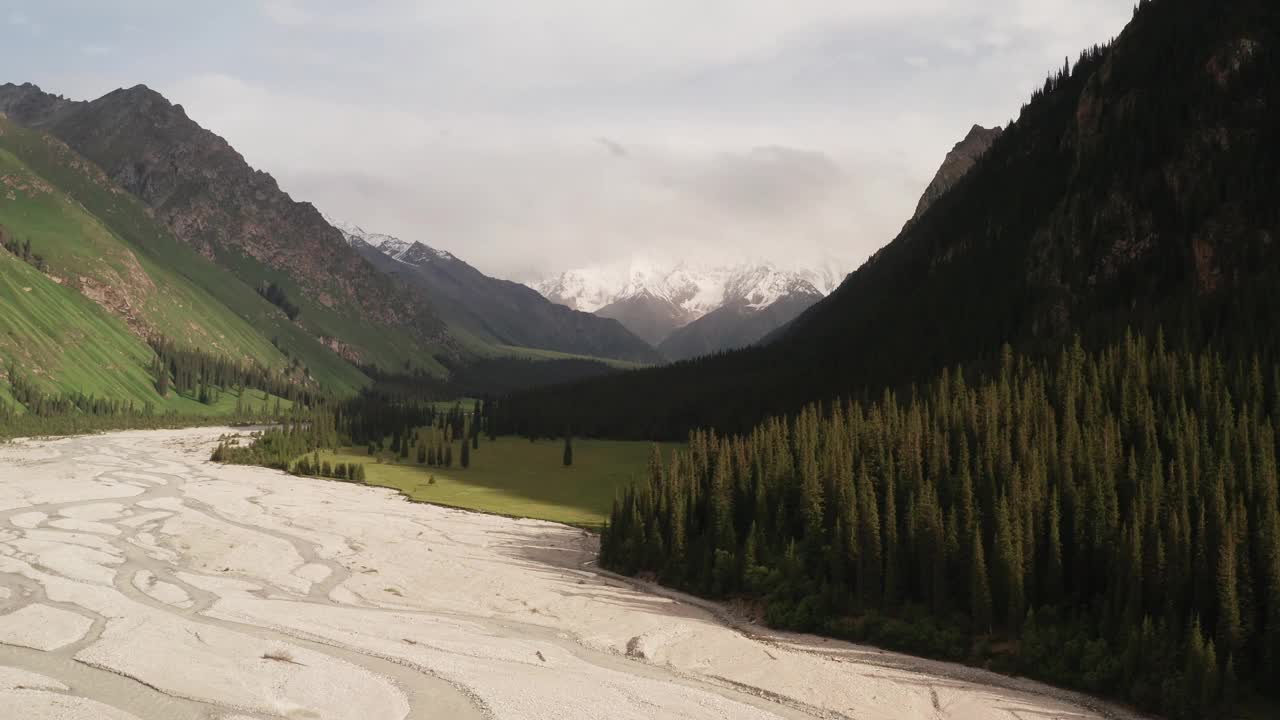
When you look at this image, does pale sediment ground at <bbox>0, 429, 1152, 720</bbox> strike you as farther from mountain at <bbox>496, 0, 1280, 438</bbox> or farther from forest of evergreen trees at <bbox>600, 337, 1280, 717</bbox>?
mountain at <bbox>496, 0, 1280, 438</bbox>

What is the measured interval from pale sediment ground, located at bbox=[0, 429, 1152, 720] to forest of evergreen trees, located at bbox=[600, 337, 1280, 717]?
3901 millimetres

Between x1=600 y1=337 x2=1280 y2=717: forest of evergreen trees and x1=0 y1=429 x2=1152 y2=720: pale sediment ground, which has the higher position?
x1=600 y1=337 x2=1280 y2=717: forest of evergreen trees

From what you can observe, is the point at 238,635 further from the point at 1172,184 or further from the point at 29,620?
the point at 1172,184

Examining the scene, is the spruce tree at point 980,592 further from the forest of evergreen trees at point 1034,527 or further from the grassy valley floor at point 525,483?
the grassy valley floor at point 525,483

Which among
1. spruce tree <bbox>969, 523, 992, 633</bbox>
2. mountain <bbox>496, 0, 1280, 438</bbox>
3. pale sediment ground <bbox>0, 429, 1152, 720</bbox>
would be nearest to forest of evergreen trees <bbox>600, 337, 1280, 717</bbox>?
spruce tree <bbox>969, 523, 992, 633</bbox>

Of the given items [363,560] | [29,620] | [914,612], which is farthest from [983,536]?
[29,620]

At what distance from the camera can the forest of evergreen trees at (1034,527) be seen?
53.5 meters

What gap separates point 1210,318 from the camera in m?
110

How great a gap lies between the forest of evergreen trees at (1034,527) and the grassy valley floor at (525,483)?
122 feet

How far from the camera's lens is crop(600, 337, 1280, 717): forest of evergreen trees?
53.5m

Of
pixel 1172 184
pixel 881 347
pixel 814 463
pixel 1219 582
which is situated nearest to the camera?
pixel 1219 582

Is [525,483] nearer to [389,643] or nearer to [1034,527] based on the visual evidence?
[389,643]

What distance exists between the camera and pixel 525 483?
167125mm

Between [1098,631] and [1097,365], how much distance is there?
186 feet
